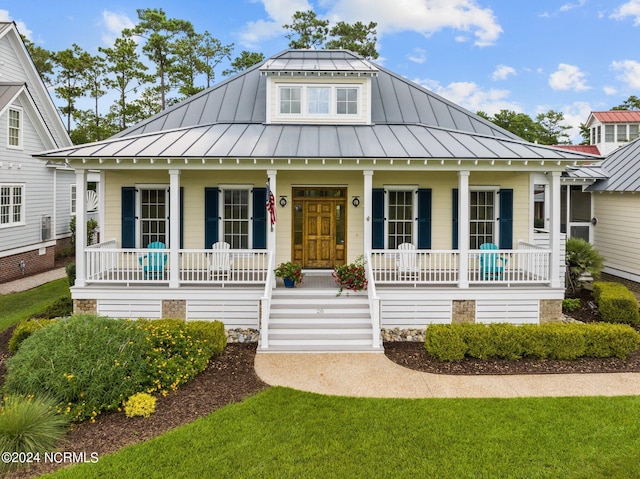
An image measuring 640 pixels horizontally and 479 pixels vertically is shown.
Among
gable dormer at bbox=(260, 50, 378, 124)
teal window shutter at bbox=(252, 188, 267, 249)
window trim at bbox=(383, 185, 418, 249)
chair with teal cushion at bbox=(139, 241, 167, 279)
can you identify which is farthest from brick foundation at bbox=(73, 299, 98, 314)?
window trim at bbox=(383, 185, 418, 249)

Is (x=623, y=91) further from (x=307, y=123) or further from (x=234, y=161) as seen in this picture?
(x=234, y=161)

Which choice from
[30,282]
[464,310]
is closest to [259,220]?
[464,310]

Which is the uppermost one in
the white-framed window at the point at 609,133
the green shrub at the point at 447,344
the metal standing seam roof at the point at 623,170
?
the white-framed window at the point at 609,133

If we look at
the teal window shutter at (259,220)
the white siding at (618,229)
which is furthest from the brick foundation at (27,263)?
the white siding at (618,229)

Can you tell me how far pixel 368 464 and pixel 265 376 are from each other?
313 centimetres

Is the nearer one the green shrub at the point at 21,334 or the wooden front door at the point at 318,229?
the green shrub at the point at 21,334

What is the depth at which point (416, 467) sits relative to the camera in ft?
16.6

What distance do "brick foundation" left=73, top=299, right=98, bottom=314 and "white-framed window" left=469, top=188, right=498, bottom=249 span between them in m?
10.4

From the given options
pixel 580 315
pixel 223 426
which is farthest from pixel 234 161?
pixel 580 315

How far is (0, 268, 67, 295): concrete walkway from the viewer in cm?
1559

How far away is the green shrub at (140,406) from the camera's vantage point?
Answer: 20.7 ft

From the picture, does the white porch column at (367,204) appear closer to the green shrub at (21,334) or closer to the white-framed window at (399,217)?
the white-framed window at (399,217)

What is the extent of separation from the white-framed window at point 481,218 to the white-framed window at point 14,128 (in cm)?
1746

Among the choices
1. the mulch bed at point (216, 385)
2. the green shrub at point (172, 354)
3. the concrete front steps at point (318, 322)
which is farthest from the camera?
the concrete front steps at point (318, 322)
